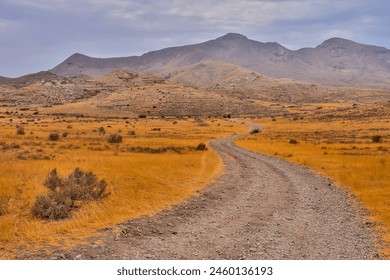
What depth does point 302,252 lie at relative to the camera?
12766 mm

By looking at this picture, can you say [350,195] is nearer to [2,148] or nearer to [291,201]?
[291,201]

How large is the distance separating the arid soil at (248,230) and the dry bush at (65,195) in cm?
277

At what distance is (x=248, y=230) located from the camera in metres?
15.2

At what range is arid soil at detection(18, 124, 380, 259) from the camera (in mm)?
12516

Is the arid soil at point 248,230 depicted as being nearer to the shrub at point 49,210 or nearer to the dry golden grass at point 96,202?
the dry golden grass at point 96,202

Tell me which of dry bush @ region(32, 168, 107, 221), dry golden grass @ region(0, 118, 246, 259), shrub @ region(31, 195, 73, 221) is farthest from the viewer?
dry bush @ region(32, 168, 107, 221)

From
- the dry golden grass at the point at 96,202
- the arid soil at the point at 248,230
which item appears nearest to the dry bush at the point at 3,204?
the dry golden grass at the point at 96,202

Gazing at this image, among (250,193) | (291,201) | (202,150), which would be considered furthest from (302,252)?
(202,150)

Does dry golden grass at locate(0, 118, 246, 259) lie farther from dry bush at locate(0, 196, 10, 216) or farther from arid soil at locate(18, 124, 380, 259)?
arid soil at locate(18, 124, 380, 259)

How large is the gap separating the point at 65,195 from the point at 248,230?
26.7 ft

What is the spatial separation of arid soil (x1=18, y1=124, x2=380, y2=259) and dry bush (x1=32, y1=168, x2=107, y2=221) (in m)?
2.77

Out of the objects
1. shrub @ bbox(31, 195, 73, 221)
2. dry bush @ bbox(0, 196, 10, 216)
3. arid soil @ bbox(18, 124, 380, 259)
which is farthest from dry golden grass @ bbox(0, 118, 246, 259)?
arid soil @ bbox(18, 124, 380, 259)

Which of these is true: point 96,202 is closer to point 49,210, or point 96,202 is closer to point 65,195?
point 65,195

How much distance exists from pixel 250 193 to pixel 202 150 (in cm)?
2413
